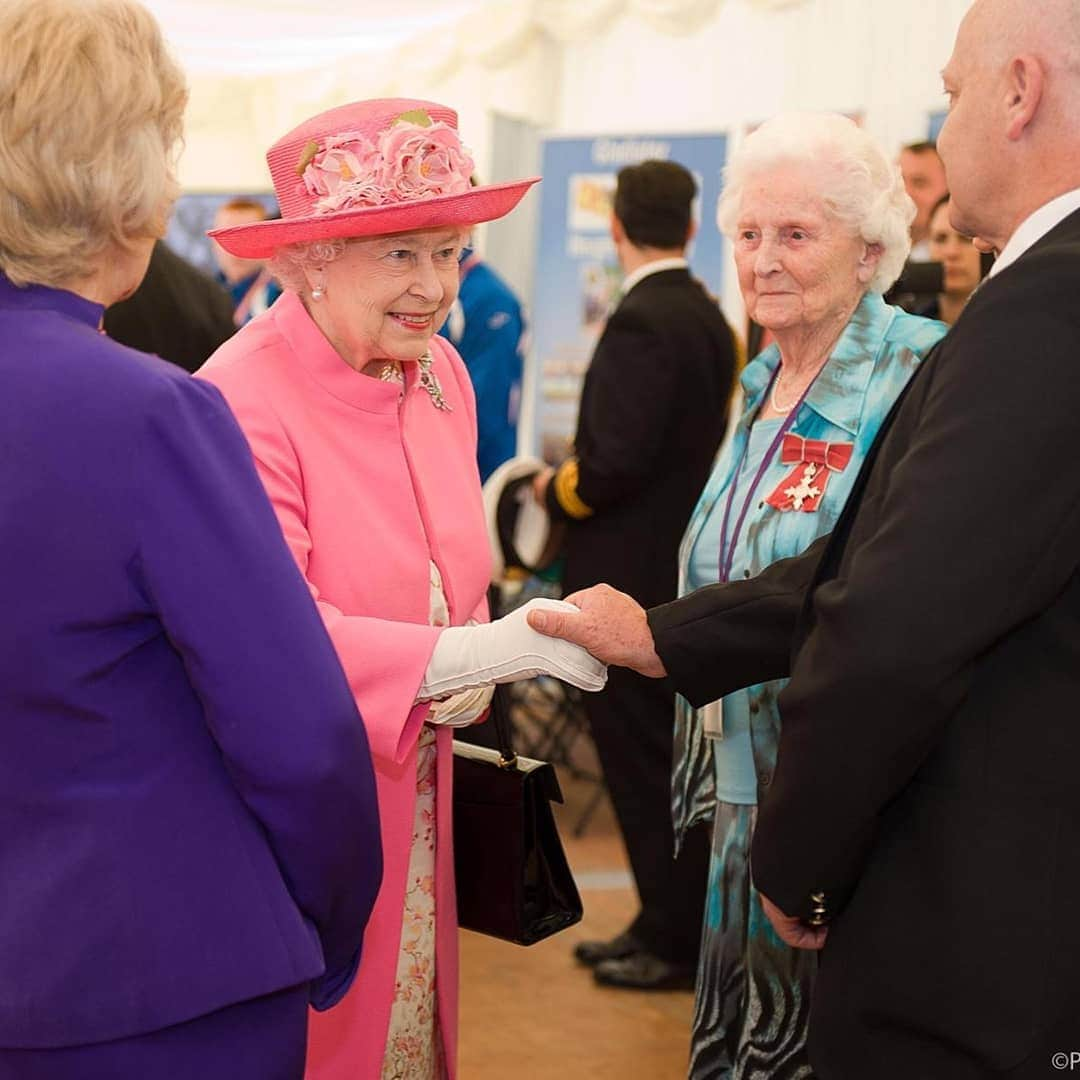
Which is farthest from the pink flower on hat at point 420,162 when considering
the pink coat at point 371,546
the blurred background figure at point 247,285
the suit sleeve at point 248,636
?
the blurred background figure at point 247,285

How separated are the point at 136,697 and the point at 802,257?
149 cm

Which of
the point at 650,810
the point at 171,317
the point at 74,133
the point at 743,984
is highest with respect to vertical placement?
the point at 74,133

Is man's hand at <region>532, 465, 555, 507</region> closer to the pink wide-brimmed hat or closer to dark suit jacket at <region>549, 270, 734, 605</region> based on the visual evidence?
dark suit jacket at <region>549, 270, 734, 605</region>

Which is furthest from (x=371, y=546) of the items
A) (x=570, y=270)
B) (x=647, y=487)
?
(x=570, y=270)

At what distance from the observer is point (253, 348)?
2.09 m

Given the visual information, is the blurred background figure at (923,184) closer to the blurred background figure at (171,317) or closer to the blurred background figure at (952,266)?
the blurred background figure at (952,266)

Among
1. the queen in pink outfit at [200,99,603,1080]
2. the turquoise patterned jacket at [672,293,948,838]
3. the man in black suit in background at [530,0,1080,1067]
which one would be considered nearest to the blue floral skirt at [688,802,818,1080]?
the turquoise patterned jacket at [672,293,948,838]

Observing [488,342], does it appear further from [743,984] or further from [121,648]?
[121,648]

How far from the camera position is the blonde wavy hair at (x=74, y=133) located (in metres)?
1.34

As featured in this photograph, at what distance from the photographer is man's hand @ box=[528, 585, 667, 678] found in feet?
6.66

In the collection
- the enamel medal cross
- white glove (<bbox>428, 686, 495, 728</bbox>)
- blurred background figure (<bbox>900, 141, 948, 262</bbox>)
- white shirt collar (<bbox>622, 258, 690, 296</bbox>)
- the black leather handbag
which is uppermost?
blurred background figure (<bbox>900, 141, 948, 262</bbox>)

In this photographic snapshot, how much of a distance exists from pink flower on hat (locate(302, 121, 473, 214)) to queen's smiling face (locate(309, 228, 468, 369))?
0.24ft

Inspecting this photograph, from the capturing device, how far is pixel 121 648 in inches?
53.5

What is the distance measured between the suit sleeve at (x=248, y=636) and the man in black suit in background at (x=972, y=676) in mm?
481
